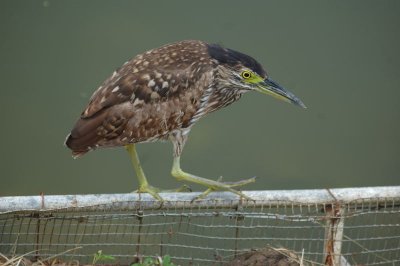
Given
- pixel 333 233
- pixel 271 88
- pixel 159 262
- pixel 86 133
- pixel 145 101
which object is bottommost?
pixel 159 262

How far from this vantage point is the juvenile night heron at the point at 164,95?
248 cm

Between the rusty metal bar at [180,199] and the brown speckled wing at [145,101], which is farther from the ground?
the brown speckled wing at [145,101]

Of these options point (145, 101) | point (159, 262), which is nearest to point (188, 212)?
point (159, 262)

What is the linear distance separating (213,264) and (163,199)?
0.42 metres

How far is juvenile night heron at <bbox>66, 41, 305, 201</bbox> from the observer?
2.48 meters

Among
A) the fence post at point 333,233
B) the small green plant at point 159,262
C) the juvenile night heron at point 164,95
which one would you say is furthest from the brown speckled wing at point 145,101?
the fence post at point 333,233

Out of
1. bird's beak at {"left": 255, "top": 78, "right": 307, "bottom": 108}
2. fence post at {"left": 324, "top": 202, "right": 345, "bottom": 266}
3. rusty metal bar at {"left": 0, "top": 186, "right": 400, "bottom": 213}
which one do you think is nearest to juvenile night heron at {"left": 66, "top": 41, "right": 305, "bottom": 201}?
bird's beak at {"left": 255, "top": 78, "right": 307, "bottom": 108}

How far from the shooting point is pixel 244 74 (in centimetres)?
274

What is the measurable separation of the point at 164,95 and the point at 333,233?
854 mm

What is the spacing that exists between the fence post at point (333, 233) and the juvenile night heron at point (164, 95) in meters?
0.39

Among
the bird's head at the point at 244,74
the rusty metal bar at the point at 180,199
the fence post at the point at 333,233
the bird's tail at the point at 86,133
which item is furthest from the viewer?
the bird's head at the point at 244,74

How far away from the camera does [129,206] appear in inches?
85.5

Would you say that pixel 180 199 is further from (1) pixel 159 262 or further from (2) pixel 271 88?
(2) pixel 271 88

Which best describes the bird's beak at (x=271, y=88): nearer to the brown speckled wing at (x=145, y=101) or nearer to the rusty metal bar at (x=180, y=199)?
the brown speckled wing at (x=145, y=101)
